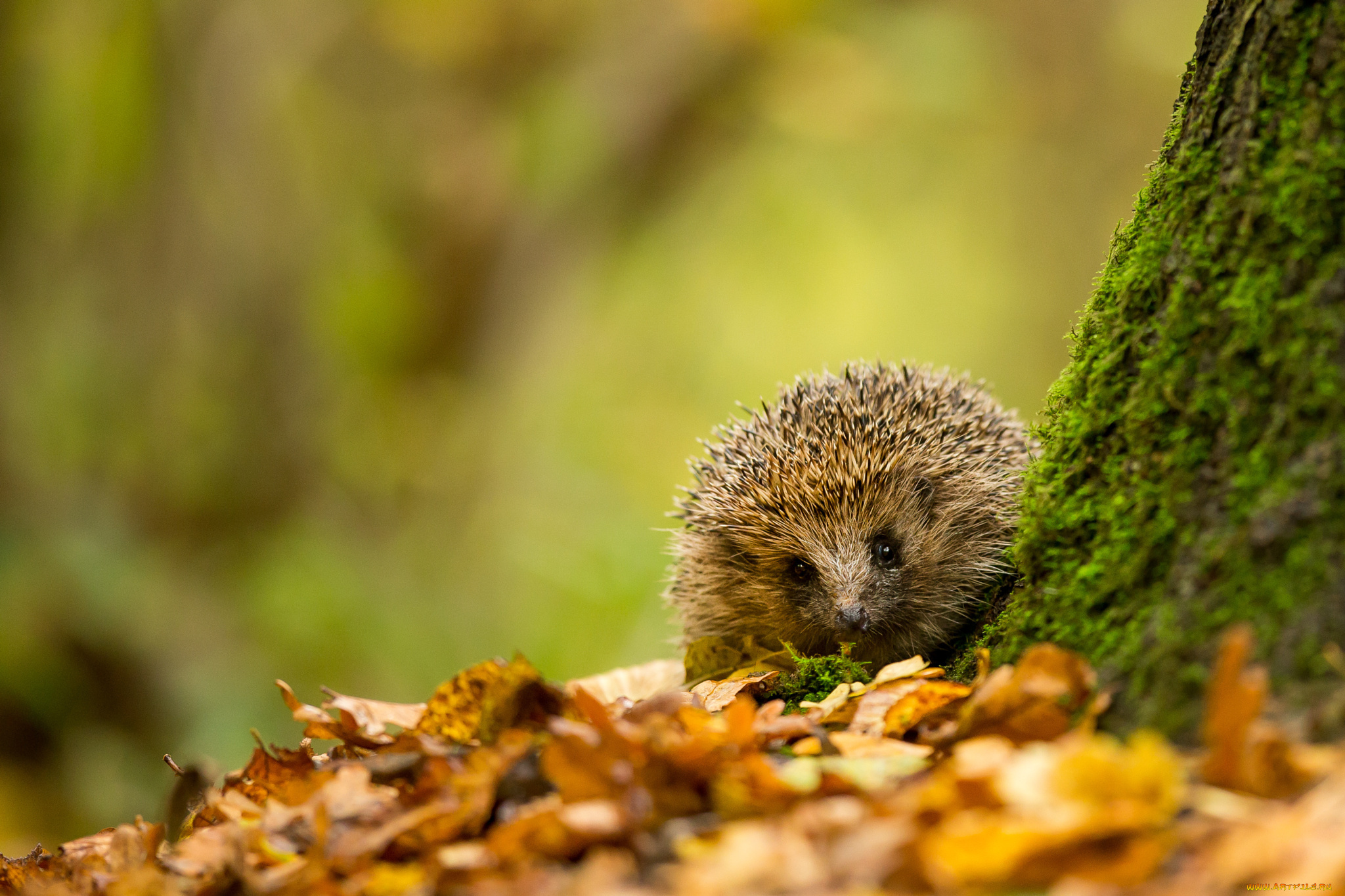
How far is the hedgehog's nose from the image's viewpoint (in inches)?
172

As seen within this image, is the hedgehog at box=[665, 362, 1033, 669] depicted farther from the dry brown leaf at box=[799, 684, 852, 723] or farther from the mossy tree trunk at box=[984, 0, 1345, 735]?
the mossy tree trunk at box=[984, 0, 1345, 735]

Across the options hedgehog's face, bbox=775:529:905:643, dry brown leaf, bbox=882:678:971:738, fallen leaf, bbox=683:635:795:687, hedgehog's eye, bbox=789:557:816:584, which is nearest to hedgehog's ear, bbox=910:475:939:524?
hedgehog's face, bbox=775:529:905:643

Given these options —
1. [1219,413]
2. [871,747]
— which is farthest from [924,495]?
[871,747]

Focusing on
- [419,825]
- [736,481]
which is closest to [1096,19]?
[736,481]

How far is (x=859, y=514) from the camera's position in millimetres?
4781

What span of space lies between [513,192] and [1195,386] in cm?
979

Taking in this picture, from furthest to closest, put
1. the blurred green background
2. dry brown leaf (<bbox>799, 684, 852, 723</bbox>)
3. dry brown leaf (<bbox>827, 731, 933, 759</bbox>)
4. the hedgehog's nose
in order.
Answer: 1. the blurred green background
2. the hedgehog's nose
3. dry brown leaf (<bbox>799, 684, 852, 723</bbox>)
4. dry brown leaf (<bbox>827, 731, 933, 759</bbox>)

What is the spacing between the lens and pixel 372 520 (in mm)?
12039

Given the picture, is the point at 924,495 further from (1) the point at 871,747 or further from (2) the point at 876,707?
(1) the point at 871,747

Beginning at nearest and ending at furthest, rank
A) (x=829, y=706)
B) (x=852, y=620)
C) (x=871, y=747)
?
(x=871, y=747)
(x=829, y=706)
(x=852, y=620)

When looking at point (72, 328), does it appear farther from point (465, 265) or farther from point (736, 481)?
point (736, 481)

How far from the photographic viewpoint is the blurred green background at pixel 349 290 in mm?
9516

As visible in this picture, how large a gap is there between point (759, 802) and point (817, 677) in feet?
4.75

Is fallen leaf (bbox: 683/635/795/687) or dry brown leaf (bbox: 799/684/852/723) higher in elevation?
fallen leaf (bbox: 683/635/795/687)
